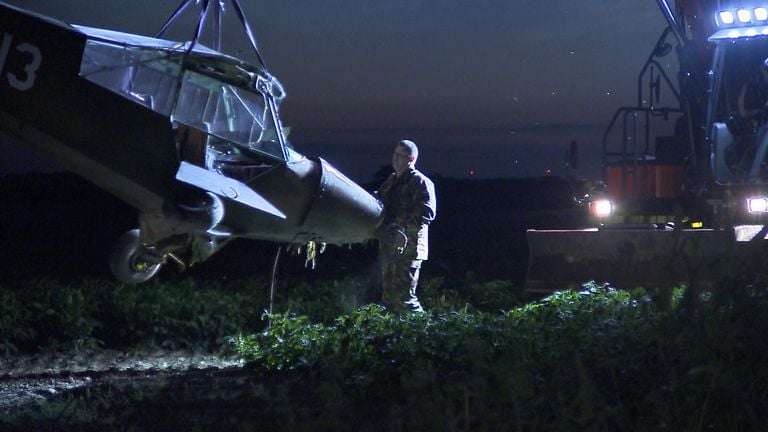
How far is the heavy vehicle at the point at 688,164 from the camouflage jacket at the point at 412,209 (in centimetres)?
205

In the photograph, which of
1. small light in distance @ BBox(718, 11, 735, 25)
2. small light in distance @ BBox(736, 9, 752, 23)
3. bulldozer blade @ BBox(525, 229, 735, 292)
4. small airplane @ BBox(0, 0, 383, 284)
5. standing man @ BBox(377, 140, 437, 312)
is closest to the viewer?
small airplane @ BBox(0, 0, 383, 284)

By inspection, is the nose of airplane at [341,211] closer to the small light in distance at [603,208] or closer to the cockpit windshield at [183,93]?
the cockpit windshield at [183,93]

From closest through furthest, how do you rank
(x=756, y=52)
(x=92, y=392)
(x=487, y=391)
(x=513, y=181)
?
(x=487, y=391), (x=92, y=392), (x=756, y=52), (x=513, y=181)

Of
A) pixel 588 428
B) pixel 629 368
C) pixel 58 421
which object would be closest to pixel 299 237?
pixel 58 421

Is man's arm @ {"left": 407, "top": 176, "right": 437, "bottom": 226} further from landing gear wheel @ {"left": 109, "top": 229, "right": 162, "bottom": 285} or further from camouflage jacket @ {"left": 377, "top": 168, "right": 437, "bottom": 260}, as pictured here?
landing gear wheel @ {"left": 109, "top": 229, "right": 162, "bottom": 285}

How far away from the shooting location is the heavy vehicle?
10.6m

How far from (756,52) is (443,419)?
8.05 metres

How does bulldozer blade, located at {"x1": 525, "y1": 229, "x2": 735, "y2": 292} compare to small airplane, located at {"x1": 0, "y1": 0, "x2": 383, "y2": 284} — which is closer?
small airplane, located at {"x1": 0, "y1": 0, "x2": 383, "y2": 284}

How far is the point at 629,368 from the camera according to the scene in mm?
5207

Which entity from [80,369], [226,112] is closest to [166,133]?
[226,112]

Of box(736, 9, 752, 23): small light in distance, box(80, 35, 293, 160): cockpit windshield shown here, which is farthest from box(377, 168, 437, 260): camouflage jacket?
box(736, 9, 752, 23): small light in distance

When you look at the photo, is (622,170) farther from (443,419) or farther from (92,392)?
(443,419)

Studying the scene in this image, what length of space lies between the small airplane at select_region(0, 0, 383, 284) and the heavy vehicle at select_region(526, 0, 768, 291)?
11.2 feet

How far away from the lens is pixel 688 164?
11.9m
